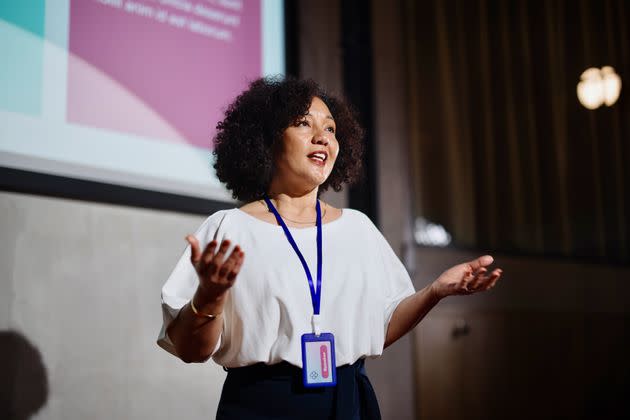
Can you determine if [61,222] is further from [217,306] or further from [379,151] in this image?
[379,151]

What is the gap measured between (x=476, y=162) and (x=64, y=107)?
2.20 m

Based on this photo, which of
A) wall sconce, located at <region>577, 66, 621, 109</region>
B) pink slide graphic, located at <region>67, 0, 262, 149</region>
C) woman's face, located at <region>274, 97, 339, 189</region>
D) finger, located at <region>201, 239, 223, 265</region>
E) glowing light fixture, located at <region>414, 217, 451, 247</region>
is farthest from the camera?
wall sconce, located at <region>577, 66, 621, 109</region>

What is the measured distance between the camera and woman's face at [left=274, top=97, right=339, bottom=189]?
1550 millimetres

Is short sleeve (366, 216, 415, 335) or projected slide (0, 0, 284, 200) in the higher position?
projected slide (0, 0, 284, 200)

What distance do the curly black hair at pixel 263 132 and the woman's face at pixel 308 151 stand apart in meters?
0.02

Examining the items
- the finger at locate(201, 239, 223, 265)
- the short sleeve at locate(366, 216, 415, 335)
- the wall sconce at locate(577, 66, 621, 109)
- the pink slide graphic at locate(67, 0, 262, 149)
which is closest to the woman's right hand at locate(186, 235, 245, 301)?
the finger at locate(201, 239, 223, 265)

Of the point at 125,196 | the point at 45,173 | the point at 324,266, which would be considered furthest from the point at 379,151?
the point at 324,266

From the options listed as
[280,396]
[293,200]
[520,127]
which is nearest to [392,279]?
[293,200]

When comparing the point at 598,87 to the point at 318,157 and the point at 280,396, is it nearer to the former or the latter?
the point at 318,157

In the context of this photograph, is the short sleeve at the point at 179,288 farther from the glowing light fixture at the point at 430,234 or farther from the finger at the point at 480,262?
the glowing light fixture at the point at 430,234

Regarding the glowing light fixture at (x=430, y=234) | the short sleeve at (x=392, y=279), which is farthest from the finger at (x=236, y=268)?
the glowing light fixture at (x=430, y=234)

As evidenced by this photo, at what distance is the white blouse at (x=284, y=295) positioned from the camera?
1427 millimetres

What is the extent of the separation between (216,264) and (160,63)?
1376 millimetres

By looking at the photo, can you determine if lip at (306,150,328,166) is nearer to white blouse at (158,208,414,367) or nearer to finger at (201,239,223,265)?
white blouse at (158,208,414,367)
